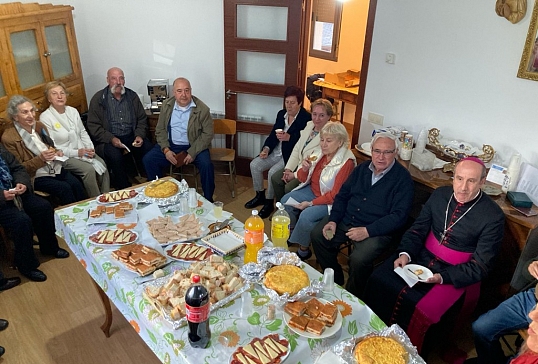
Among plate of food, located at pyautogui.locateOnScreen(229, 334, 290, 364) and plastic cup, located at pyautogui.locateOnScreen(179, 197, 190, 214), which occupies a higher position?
plastic cup, located at pyautogui.locateOnScreen(179, 197, 190, 214)

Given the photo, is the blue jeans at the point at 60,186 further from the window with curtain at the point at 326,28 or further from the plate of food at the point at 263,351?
the window with curtain at the point at 326,28

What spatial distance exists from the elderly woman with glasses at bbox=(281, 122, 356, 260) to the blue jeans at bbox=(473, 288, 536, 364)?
124cm

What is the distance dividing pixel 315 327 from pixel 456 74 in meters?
2.35

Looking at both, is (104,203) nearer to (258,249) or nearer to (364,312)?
(258,249)

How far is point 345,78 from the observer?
5.60 meters

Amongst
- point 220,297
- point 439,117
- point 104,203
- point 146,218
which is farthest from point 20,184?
point 439,117

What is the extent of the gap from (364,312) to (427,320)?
620mm

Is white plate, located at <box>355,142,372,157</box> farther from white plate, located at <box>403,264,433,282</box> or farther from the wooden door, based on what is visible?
white plate, located at <box>403,264,433,282</box>

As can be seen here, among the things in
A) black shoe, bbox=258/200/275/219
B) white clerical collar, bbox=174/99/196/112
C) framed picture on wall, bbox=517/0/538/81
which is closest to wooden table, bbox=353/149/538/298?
framed picture on wall, bbox=517/0/538/81

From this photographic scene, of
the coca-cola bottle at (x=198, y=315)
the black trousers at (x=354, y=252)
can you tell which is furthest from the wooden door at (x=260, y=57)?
the coca-cola bottle at (x=198, y=315)

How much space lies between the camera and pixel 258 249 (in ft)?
6.53

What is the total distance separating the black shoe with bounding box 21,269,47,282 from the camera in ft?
9.55

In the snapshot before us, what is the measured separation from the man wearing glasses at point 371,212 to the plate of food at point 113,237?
1260 mm

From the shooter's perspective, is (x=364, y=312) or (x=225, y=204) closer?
(x=364, y=312)
